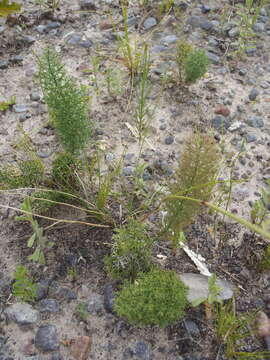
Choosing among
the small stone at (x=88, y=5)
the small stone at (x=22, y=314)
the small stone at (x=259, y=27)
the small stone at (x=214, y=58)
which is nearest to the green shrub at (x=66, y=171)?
the small stone at (x=22, y=314)

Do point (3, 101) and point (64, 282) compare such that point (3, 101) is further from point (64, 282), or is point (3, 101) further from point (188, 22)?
point (188, 22)

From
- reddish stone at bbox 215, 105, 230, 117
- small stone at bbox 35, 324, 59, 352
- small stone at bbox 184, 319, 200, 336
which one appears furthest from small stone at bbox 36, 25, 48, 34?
small stone at bbox 184, 319, 200, 336

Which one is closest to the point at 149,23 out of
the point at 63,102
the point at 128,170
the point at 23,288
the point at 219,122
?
the point at 219,122

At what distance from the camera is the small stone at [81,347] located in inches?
70.6

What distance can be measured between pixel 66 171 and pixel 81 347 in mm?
1023

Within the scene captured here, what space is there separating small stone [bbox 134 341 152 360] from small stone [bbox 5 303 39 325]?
0.55 m

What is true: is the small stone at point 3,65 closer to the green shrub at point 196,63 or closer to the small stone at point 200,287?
the green shrub at point 196,63

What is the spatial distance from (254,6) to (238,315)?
3267 mm

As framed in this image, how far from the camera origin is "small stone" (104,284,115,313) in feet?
6.33

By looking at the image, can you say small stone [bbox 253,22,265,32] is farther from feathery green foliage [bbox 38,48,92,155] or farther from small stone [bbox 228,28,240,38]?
feathery green foliage [bbox 38,48,92,155]

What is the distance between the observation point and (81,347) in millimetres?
1811

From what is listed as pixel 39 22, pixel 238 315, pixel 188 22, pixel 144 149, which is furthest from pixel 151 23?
pixel 238 315

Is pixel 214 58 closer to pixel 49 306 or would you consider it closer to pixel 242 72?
pixel 242 72

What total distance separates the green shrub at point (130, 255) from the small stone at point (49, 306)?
0.33 metres
